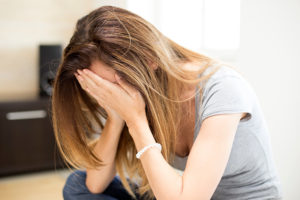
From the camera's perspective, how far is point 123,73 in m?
1.04

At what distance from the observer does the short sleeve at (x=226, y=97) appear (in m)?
1.04

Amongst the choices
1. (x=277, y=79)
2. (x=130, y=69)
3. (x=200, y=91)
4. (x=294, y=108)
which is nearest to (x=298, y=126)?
(x=294, y=108)

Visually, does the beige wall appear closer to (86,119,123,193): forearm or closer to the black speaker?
the black speaker

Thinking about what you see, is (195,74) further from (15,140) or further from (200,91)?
(15,140)

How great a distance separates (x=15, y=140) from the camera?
9.95ft

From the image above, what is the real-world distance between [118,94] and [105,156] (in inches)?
16.4

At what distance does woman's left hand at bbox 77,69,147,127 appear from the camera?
3.51 feet

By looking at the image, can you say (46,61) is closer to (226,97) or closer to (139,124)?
(139,124)

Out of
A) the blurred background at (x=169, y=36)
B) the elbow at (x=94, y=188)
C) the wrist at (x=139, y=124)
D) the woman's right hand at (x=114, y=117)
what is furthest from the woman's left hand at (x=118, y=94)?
the blurred background at (x=169, y=36)

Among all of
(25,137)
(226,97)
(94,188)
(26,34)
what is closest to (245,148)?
(226,97)

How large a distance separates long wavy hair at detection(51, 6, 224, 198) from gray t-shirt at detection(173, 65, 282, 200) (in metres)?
0.06

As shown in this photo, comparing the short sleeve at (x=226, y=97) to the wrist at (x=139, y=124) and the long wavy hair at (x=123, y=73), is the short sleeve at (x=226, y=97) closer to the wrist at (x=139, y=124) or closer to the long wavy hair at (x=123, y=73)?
the long wavy hair at (x=123, y=73)

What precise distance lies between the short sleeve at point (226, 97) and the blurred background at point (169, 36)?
0.64m

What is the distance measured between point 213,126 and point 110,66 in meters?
0.34
